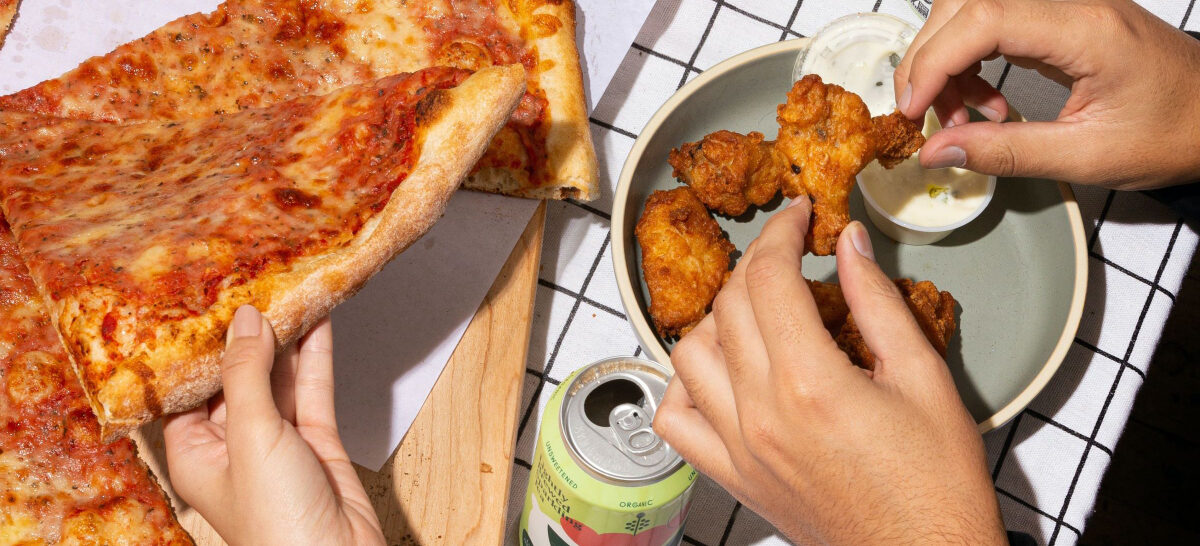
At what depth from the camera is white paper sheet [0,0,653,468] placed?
238 centimetres

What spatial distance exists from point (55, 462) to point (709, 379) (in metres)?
1.66

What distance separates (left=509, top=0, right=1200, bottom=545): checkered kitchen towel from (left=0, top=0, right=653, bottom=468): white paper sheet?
0.23 meters

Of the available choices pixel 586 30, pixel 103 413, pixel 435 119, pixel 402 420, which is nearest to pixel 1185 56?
pixel 586 30

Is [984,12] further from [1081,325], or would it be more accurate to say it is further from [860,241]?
[1081,325]

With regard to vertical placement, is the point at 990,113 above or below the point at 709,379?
above

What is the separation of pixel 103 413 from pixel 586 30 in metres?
1.61

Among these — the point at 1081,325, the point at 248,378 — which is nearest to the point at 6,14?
the point at 248,378

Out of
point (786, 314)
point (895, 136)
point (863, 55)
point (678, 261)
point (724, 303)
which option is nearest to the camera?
point (786, 314)

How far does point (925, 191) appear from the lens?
2.45m

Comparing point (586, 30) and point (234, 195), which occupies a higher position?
point (586, 30)

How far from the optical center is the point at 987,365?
94.7 inches

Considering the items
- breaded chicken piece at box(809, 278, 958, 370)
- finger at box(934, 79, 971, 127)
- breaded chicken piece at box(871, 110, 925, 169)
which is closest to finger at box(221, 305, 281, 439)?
breaded chicken piece at box(809, 278, 958, 370)

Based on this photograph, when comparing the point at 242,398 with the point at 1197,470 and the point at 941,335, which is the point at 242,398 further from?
the point at 1197,470

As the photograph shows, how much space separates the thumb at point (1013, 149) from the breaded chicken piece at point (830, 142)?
0.13 metres
